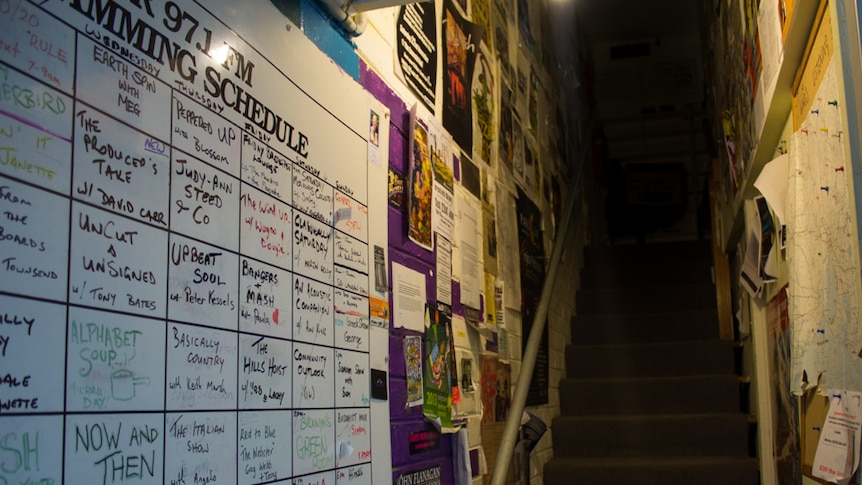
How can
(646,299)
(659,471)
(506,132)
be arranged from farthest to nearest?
(646,299) → (659,471) → (506,132)

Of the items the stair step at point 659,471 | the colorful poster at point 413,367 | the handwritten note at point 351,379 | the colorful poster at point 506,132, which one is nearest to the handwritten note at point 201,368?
the handwritten note at point 351,379

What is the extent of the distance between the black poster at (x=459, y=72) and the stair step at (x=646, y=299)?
2.64m

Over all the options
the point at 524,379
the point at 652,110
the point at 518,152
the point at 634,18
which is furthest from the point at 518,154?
the point at 652,110

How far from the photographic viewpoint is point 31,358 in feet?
2.68

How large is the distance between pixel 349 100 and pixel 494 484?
4.29ft

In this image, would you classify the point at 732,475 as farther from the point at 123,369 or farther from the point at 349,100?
the point at 123,369

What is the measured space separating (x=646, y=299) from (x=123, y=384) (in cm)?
437

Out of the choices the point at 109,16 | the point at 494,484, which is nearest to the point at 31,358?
the point at 109,16

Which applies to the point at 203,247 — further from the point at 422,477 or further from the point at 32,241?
the point at 422,477

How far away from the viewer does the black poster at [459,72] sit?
2420 millimetres

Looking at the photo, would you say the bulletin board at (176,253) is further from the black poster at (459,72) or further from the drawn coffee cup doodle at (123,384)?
the black poster at (459,72)

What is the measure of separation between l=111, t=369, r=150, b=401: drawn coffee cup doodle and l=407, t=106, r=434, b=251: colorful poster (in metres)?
1.04

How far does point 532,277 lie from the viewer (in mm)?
3436

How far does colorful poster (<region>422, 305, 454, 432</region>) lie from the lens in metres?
1.97
